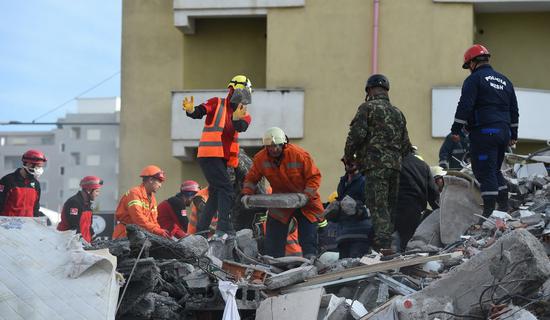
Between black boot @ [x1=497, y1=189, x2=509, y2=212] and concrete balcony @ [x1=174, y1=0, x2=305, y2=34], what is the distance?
13.7m

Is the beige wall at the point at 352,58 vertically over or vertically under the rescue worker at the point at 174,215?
over

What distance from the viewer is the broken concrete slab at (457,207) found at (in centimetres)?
1118

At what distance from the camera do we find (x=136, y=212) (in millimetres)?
13211

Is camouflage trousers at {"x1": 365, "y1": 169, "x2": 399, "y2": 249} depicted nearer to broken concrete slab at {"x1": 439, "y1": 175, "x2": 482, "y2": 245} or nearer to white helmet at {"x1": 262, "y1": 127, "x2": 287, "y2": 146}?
broken concrete slab at {"x1": 439, "y1": 175, "x2": 482, "y2": 245}

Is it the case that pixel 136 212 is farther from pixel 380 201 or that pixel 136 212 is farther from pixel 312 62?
pixel 312 62

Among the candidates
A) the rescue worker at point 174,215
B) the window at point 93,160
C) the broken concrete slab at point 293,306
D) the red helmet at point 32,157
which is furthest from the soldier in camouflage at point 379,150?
the window at point 93,160

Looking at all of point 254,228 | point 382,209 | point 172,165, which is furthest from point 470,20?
point 382,209

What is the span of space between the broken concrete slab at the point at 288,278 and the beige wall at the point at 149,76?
1576 centimetres

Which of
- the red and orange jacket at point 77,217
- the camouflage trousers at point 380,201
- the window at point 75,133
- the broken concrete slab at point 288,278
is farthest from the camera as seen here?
the window at point 75,133

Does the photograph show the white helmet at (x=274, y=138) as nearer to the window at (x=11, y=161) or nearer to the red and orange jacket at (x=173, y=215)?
the red and orange jacket at (x=173, y=215)

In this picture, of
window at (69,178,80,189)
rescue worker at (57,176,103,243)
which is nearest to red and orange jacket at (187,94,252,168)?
rescue worker at (57,176,103,243)

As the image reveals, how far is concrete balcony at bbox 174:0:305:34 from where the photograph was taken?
952 inches

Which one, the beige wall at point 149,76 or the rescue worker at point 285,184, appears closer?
the rescue worker at point 285,184

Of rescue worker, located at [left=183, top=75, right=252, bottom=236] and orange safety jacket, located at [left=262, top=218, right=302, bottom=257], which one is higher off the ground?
rescue worker, located at [left=183, top=75, right=252, bottom=236]
